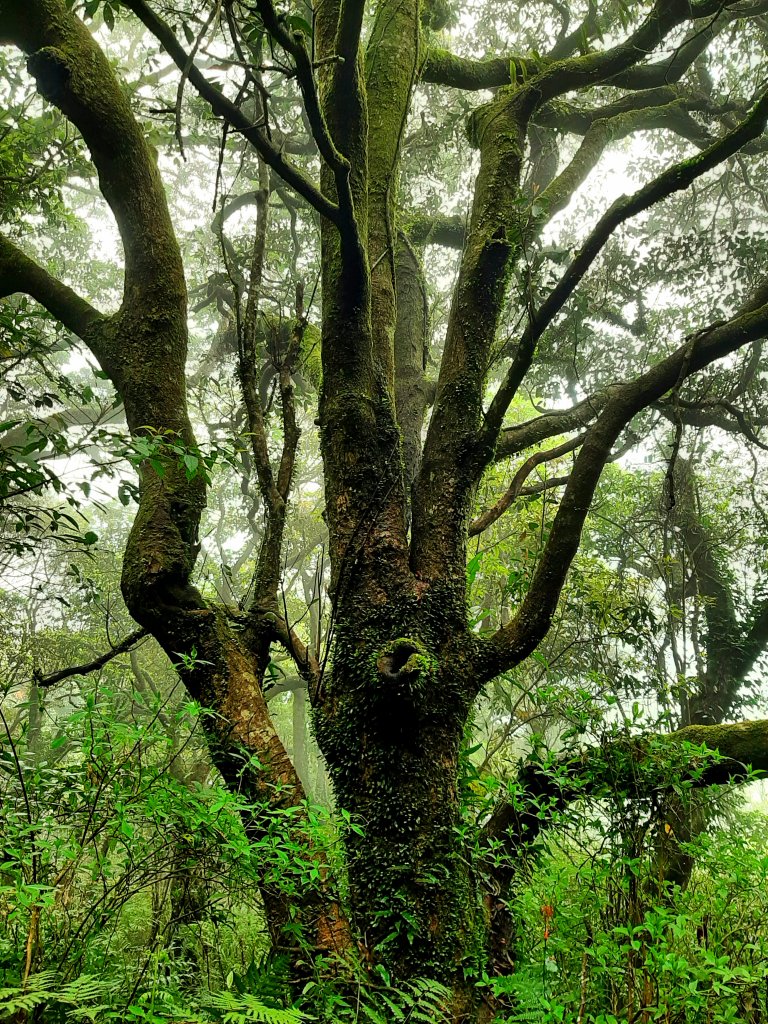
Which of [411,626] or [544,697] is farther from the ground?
[411,626]

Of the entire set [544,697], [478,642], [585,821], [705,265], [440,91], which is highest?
[440,91]

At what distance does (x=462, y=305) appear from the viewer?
324cm

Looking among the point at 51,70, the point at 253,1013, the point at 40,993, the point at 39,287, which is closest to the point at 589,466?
the point at 253,1013

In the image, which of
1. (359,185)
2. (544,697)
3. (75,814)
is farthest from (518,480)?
(75,814)

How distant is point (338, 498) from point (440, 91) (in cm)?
908

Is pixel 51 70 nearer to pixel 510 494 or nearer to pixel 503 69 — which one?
pixel 510 494

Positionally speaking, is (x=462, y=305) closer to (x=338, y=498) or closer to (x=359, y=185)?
(x=359, y=185)

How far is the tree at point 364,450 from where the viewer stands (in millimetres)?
2139

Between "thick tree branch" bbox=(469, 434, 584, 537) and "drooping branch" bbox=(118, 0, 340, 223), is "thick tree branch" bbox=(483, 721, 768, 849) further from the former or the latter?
"drooping branch" bbox=(118, 0, 340, 223)

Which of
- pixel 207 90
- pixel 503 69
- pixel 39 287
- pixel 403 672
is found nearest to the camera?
pixel 207 90

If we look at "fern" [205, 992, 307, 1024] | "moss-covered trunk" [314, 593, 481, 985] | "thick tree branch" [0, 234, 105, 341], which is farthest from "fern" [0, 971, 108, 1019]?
"thick tree branch" [0, 234, 105, 341]

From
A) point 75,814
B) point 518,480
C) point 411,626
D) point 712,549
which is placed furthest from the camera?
point 712,549

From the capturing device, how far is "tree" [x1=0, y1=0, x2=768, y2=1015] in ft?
7.02

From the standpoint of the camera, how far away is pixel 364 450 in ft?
9.55
